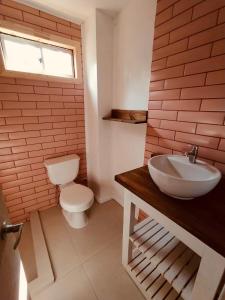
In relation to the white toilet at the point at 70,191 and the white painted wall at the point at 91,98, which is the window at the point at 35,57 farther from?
the white toilet at the point at 70,191

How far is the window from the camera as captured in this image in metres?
1.46

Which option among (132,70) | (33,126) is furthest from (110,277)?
(132,70)

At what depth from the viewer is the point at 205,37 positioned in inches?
Answer: 37.0

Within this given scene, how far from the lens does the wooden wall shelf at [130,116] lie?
4.67ft

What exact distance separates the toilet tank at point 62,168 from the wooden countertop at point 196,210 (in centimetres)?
99

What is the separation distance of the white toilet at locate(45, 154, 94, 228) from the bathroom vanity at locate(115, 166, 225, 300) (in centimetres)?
60

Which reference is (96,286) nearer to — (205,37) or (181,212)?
(181,212)

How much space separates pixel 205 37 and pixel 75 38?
1.38m

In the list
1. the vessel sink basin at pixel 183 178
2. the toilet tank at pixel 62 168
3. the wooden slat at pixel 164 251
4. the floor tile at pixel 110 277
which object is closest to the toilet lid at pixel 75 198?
the toilet tank at pixel 62 168

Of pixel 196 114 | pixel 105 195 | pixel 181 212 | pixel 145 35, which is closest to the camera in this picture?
pixel 181 212

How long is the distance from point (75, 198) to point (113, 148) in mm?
777

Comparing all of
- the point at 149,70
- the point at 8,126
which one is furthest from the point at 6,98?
the point at 149,70

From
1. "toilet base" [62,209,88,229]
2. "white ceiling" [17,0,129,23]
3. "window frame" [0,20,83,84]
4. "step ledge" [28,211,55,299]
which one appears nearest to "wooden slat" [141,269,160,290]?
"step ledge" [28,211,55,299]

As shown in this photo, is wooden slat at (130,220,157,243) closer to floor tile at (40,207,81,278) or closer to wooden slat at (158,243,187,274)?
wooden slat at (158,243,187,274)
